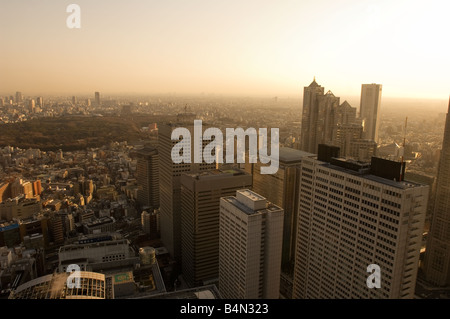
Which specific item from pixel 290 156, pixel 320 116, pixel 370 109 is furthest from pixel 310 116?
pixel 290 156

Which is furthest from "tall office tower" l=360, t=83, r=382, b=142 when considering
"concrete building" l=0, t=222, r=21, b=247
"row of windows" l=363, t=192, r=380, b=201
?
"concrete building" l=0, t=222, r=21, b=247

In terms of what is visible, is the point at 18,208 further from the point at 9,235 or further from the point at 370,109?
the point at 370,109

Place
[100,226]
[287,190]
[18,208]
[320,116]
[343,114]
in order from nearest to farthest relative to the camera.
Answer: [287,190] < [100,226] < [18,208] < [343,114] < [320,116]

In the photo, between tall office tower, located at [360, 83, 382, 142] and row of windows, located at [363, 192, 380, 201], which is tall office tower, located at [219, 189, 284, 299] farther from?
tall office tower, located at [360, 83, 382, 142]

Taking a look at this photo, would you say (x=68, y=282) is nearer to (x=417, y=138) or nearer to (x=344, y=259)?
(x=344, y=259)

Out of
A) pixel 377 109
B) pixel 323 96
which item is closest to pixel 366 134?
pixel 377 109

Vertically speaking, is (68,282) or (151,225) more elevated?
(68,282)
